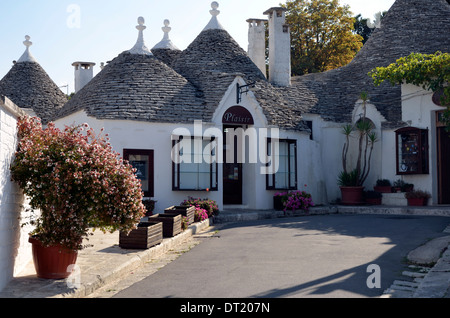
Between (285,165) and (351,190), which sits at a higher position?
(285,165)

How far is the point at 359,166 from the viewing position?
65.8ft

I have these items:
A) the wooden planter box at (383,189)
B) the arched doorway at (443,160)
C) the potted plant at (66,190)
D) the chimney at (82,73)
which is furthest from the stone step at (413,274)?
the chimney at (82,73)

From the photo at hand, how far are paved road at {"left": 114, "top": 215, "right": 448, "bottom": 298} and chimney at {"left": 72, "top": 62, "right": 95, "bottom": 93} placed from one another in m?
16.9

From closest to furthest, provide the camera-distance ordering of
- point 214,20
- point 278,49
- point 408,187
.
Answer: point 408,187 < point 214,20 < point 278,49

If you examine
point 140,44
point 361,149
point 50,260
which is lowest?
point 50,260

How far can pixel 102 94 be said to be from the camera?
1766 cm

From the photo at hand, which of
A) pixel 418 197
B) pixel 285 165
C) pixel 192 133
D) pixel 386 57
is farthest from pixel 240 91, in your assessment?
pixel 386 57

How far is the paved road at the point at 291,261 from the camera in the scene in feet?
21.5

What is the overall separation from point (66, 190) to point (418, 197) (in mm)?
14851

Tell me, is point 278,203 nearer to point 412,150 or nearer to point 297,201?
point 297,201

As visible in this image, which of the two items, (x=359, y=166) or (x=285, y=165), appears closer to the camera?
(x=285, y=165)

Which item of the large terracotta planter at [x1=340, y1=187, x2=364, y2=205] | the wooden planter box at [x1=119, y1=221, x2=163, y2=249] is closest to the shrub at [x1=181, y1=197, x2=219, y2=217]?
the wooden planter box at [x1=119, y1=221, x2=163, y2=249]
